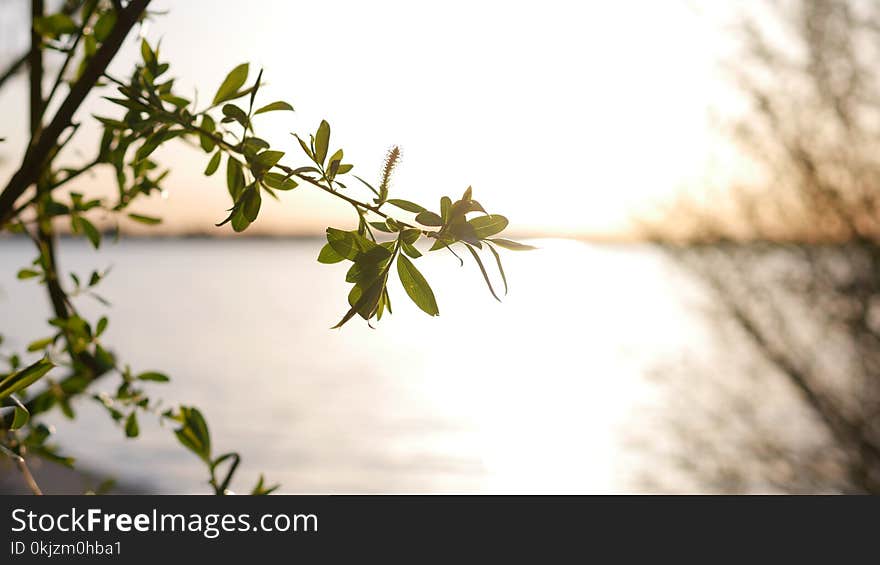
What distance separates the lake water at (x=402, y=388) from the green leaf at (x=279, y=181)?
19 centimetres

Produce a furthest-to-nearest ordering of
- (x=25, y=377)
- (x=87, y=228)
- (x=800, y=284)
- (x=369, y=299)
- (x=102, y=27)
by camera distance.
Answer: (x=800, y=284) → (x=87, y=228) → (x=102, y=27) → (x=25, y=377) → (x=369, y=299)

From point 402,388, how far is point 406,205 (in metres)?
13.5

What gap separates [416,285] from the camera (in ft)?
1.67

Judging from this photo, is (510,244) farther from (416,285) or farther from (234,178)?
(234,178)

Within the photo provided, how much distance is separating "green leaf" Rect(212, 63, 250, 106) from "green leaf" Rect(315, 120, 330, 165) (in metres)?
0.13

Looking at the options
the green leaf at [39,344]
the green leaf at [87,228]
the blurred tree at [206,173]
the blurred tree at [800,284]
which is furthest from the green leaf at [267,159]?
the blurred tree at [800,284]

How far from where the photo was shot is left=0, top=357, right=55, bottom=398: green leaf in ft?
1.96

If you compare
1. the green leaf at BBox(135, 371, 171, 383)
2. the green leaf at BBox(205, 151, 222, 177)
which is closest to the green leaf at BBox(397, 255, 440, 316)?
the green leaf at BBox(205, 151, 222, 177)

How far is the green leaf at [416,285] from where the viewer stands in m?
0.50

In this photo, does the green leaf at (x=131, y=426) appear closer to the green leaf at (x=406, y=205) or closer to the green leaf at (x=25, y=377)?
the green leaf at (x=25, y=377)

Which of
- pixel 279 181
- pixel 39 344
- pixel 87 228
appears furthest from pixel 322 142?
pixel 39 344
